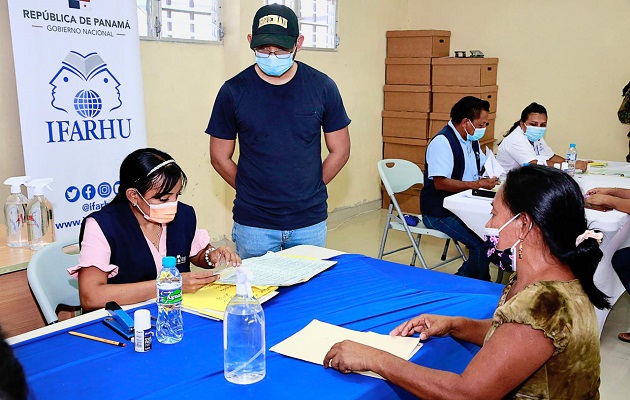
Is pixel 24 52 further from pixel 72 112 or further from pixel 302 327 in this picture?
pixel 302 327

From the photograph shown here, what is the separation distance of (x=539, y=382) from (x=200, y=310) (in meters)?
0.87

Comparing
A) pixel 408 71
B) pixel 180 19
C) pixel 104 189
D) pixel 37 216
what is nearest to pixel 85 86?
pixel 104 189

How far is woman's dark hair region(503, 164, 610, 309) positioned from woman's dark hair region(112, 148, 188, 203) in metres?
1.10

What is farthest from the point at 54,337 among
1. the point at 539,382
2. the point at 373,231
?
the point at 373,231

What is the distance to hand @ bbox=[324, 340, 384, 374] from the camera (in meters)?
1.28

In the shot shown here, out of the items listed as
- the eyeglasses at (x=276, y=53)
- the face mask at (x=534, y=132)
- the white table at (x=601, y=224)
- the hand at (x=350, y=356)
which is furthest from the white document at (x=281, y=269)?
the face mask at (x=534, y=132)

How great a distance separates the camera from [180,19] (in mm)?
4105

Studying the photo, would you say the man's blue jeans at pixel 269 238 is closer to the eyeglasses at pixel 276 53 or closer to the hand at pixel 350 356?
the eyeglasses at pixel 276 53

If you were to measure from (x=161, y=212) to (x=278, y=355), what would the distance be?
0.72m

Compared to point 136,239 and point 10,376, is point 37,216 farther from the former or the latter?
point 10,376

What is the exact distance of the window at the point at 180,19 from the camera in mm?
3873

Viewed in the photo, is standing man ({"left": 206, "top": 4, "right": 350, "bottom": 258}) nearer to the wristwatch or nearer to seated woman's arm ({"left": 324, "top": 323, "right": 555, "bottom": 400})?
the wristwatch

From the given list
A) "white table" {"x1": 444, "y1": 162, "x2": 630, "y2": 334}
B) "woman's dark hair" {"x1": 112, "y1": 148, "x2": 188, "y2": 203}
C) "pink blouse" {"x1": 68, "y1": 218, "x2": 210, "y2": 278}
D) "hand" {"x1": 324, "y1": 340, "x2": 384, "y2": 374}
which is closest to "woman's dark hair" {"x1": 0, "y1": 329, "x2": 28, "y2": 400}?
"hand" {"x1": 324, "y1": 340, "x2": 384, "y2": 374}

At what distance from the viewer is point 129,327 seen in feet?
4.86
